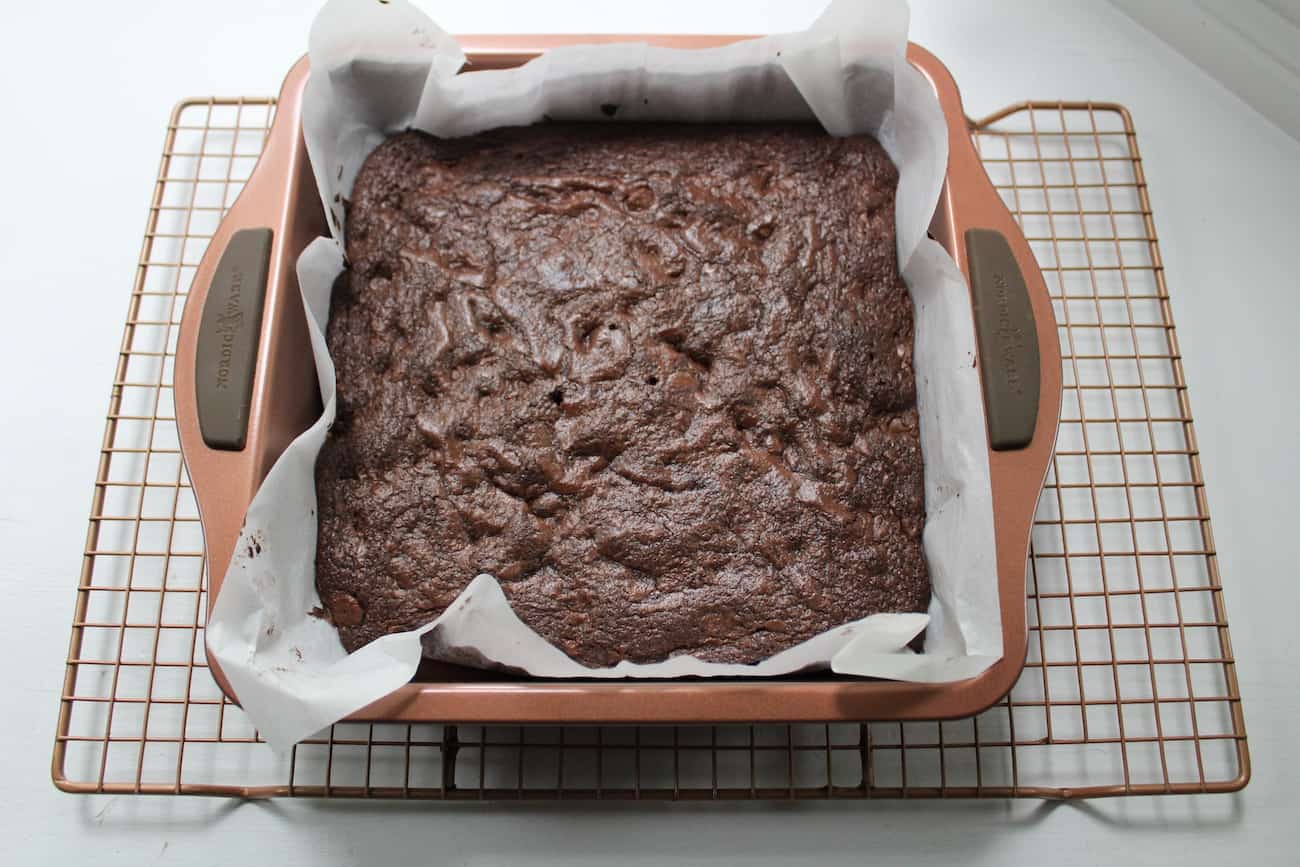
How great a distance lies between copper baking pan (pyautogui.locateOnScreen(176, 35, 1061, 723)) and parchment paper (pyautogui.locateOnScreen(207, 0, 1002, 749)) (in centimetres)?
3

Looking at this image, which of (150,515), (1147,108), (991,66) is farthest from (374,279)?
(1147,108)

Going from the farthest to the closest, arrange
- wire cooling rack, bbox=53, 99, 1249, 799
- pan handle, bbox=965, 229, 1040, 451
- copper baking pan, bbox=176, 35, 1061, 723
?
wire cooling rack, bbox=53, 99, 1249, 799
pan handle, bbox=965, 229, 1040, 451
copper baking pan, bbox=176, 35, 1061, 723

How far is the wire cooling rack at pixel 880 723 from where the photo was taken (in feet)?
4.37

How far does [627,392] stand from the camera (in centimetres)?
131

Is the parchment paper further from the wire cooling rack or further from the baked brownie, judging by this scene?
the wire cooling rack

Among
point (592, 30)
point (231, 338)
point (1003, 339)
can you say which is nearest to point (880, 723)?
point (1003, 339)

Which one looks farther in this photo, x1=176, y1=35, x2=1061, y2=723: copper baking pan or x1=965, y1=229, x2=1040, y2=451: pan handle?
x1=965, y1=229, x2=1040, y2=451: pan handle

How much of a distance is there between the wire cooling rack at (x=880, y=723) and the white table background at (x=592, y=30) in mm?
48

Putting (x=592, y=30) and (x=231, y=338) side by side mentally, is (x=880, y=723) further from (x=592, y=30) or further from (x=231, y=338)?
(x=592, y=30)

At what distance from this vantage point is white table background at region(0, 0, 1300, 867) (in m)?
1.35

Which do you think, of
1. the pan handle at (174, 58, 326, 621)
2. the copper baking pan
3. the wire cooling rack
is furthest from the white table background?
the pan handle at (174, 58, 326, 621)

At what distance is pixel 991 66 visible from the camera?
170cm

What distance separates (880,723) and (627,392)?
0.55m

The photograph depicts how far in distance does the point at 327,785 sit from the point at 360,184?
31.6 inches
